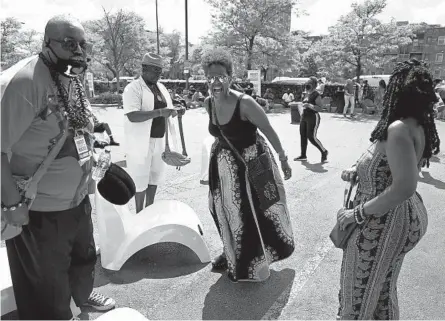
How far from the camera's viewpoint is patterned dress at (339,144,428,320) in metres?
2.00

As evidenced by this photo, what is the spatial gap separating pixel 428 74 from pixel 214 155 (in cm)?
183

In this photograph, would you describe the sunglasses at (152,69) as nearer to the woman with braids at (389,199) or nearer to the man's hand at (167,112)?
the man's hand at (167,112)

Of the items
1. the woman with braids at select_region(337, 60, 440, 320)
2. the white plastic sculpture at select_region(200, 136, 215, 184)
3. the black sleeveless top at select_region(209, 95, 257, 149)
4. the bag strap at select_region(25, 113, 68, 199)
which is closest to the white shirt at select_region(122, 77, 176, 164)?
the black sleeveless top at select_region(209, 95, 257, 149)

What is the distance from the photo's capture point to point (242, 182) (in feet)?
10.4

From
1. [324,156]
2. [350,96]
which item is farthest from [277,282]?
[350,96]

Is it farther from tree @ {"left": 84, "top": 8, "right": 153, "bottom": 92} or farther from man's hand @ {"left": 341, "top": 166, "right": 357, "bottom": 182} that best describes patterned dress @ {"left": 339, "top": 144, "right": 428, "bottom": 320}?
tree @ {"left": 84, "top": 8, "right": 153, "bottom": 92}

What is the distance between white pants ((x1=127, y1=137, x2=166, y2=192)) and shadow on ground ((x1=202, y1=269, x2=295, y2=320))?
1.49 meters

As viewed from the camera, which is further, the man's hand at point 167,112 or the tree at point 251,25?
the tree at point 251,25

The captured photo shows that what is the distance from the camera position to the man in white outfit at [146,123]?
4.09 metres

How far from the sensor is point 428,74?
1876mm

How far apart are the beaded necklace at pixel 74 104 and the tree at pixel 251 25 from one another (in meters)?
21.9

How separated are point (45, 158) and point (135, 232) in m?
1.66

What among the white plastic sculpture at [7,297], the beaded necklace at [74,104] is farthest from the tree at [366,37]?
the white plastic sculpture at [7,297]

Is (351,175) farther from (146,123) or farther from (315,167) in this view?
(315,167)
